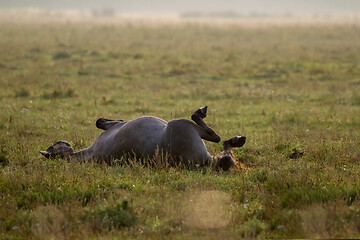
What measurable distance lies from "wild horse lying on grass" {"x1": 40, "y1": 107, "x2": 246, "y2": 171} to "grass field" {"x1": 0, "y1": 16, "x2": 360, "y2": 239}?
217 millimetres

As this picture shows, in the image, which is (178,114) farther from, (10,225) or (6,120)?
(10,225)

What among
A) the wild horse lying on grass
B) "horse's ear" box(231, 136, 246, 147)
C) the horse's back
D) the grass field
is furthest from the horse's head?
"horse's ear" box(231, 136, 246, 147)

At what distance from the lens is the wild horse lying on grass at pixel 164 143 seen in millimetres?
7191

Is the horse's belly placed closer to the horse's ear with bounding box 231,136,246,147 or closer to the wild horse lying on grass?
the wild horse lying on grass

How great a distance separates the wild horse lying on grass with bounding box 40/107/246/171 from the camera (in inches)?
283

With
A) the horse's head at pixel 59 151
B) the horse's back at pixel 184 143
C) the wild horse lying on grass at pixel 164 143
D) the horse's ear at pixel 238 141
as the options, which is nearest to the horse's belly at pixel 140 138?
the wild horse lying on grass at pixel 164 143

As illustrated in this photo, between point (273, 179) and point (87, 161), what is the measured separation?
9.04 feet

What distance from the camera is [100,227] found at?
18.2 feet

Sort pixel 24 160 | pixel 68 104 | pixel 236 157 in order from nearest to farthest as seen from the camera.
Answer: pixel 24 160, pixel 236 157, pixel 68 104

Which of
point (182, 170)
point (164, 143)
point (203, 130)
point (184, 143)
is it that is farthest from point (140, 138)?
point (203, 130)

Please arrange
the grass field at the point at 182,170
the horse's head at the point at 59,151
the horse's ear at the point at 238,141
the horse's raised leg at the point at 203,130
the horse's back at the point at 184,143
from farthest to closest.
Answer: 1. the horse's head at the point at 59,151
2. the horse's ear at the point at 238,141
3. the horse's raised leg at the point at 203,130
4. the horse's back at the point at 184,143
5. the grass field at the point at 182,170

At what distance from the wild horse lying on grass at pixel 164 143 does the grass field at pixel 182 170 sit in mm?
217

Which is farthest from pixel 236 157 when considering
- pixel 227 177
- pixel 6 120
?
pixel 6 120

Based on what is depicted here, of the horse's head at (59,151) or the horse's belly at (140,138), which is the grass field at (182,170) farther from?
the horse's belly at (140,138)
